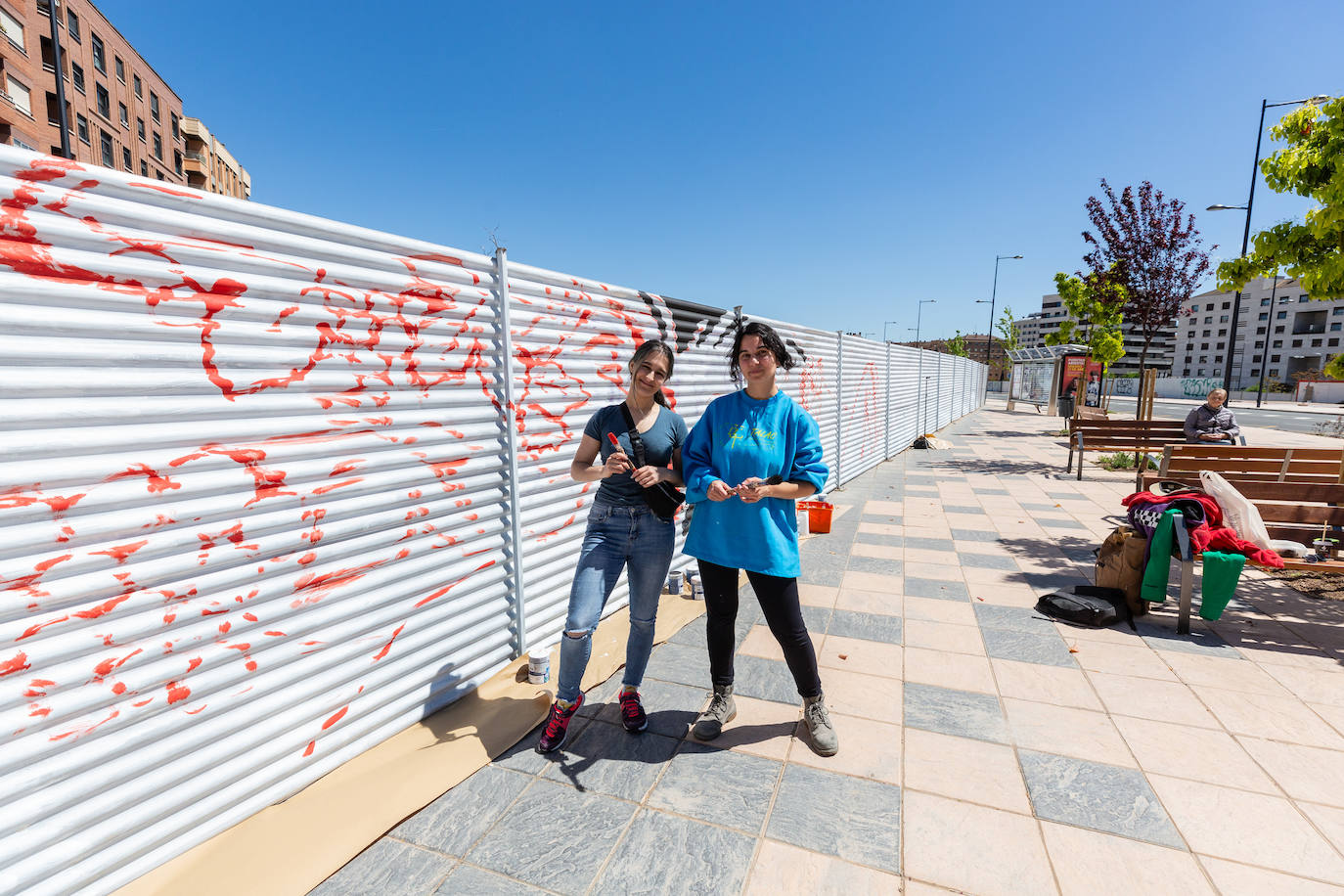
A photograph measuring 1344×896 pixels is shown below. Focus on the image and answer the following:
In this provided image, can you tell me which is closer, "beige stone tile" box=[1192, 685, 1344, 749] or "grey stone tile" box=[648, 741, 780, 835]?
"grey stone tile" box=[648, 741, 780, 835]

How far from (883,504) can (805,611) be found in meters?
4.49

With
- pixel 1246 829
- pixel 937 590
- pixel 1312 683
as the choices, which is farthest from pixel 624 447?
pixel 1312 683

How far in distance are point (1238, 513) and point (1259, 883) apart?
3.37 meters

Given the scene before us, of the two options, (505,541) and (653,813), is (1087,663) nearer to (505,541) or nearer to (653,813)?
(653,813)

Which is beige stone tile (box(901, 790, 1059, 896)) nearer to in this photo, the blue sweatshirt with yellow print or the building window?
the blue sweatshirt with yellow print

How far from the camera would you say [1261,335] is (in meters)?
91.9

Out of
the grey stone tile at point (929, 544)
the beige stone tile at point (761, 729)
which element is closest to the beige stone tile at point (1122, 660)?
the beige stone tile at point (761, 729)

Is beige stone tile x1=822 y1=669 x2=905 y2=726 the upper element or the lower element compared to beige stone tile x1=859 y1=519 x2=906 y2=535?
lower

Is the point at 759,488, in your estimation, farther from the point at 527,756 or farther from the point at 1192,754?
the point at 1192,754

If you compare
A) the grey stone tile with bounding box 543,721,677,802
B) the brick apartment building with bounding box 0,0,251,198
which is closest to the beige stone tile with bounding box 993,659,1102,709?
the grey stone tile with bounding box 543,721,677,802

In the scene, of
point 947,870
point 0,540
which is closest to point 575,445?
point 0,540

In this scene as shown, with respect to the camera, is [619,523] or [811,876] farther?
[619,523]

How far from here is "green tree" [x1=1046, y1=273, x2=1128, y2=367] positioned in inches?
620

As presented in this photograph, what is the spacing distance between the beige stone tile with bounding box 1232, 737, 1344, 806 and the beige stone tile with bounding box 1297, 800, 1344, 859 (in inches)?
2.0
